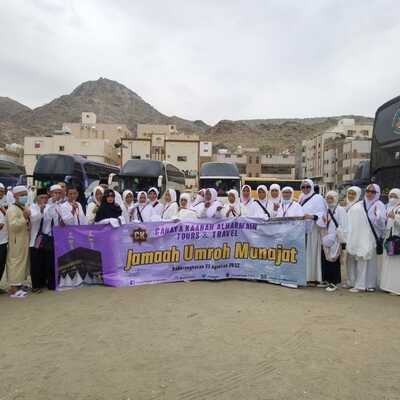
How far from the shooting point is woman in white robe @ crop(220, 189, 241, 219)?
6777mm

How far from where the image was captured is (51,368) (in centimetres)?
329

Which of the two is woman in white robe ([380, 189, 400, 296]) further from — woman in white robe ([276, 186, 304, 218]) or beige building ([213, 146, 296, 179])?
beige building ([213, 146, 296, 179])

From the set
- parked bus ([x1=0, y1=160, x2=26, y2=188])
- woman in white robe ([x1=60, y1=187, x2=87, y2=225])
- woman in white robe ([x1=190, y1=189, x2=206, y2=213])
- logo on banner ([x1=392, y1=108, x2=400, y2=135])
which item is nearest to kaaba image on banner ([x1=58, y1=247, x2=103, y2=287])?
woman in white robe ([x1=60, y1=187, x2=87, y2=225])

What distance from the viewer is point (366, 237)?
5961 millimetres

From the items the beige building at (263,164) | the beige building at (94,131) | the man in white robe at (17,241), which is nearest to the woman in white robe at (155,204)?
the man in white robe at (17,241)

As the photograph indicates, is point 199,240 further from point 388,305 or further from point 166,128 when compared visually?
point 166,128

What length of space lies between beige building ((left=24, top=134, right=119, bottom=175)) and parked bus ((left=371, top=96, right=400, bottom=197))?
42.6 m

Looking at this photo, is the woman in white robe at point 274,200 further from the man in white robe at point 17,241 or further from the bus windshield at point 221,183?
the bus windshield at point 221,183

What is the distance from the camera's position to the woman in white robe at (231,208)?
6.78 metres

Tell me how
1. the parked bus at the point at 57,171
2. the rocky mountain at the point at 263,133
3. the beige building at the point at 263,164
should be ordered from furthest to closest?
the rocky mountain at the point at 263,133 < the beige building at the point at 263,164 < the parked bus at the point at 57,171

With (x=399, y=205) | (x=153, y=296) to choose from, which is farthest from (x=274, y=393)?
(x=399, y=205)

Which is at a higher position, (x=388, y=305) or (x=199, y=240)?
→ (x=199, y=240)

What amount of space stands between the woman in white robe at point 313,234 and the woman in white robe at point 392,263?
918 millimetres

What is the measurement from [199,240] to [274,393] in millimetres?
3589
